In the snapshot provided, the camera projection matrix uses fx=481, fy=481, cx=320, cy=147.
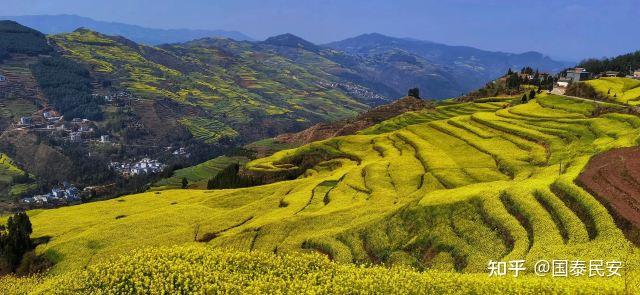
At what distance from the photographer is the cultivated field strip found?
38312 mm

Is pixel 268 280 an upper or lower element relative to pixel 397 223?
upper

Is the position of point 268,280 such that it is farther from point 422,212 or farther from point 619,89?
point 619,89

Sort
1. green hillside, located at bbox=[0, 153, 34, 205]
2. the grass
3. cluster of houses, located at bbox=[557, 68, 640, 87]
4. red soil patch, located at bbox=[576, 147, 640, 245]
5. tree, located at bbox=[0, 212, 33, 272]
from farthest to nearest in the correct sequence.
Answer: green hillside, located at bbox=[0, 153, 34, 205]
cluster of houses, located at bbox=[557, 68, 640, 87]
the grass
tree, located at bbox=[0, 212, 33, 272]
red soil patch, located at bbox=[576, 147, 640, 245]

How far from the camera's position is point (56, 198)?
16175 centimetres

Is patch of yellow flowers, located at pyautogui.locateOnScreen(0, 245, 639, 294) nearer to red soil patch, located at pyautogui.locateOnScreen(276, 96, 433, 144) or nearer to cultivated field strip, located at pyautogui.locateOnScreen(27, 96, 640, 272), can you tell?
cultivated field strip, located at pyautogui.locateOnScreen(27, 96, 640, 272)

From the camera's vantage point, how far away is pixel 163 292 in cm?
2461

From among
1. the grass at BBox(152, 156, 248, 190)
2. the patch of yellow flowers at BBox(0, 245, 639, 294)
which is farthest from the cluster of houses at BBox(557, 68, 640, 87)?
the patch of yellow flowers at BBox(0, 245, 639, 294)

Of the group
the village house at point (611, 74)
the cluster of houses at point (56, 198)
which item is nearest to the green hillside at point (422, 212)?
the village house at point (611, 74)

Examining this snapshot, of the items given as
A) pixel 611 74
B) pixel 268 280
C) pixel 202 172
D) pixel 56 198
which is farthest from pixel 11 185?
pixel 611 74

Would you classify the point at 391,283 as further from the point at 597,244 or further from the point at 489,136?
the point at 489,136

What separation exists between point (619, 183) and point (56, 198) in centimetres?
16628

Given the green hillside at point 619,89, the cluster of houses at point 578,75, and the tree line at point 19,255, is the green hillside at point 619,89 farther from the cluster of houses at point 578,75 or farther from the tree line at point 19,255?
the tree line at point 19,255

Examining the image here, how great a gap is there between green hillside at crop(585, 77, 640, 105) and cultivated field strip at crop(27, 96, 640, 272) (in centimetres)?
1330

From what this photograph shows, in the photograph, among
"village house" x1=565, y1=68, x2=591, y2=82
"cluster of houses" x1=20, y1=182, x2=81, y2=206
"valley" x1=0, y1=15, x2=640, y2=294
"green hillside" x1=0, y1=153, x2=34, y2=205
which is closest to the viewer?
"valley" x1=0, y1=15, x2=640, y2=294
